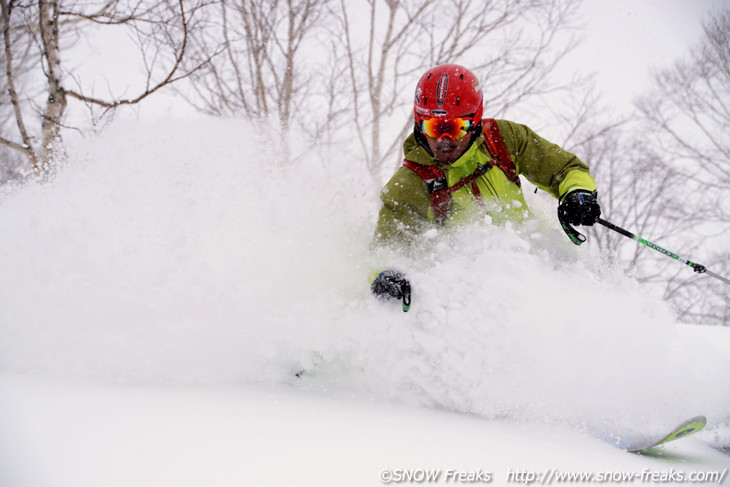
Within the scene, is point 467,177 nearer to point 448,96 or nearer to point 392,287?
point 448,96

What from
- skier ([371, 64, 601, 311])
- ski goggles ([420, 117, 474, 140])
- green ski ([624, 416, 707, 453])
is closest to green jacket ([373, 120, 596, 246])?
skier ([371, 64, 601, 311])

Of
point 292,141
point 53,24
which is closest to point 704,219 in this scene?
point 292,141

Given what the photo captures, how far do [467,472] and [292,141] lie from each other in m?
6.30

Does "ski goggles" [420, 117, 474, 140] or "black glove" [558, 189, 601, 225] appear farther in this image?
"ski goggles" [420, 117, 474, 140]

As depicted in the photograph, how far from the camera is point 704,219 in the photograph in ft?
41.4

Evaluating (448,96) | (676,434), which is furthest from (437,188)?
(676,434)

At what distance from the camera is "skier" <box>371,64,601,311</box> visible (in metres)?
2.64

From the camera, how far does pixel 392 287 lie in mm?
2299

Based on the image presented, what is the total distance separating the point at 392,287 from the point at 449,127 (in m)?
1.03

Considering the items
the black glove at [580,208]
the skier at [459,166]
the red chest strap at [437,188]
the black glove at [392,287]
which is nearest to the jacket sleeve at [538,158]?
the skier at [459,166]

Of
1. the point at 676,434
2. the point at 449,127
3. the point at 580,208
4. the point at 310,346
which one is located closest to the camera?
the point at 676,434

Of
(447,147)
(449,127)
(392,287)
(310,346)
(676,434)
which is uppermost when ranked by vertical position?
(449,127)

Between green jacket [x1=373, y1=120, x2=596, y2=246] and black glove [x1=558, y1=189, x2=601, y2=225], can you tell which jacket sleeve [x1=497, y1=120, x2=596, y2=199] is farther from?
black glove [x1=558, y1=189, x2=601, y2=225]

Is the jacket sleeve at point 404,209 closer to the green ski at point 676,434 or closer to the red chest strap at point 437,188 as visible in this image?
the red chest strap at point 437,188
